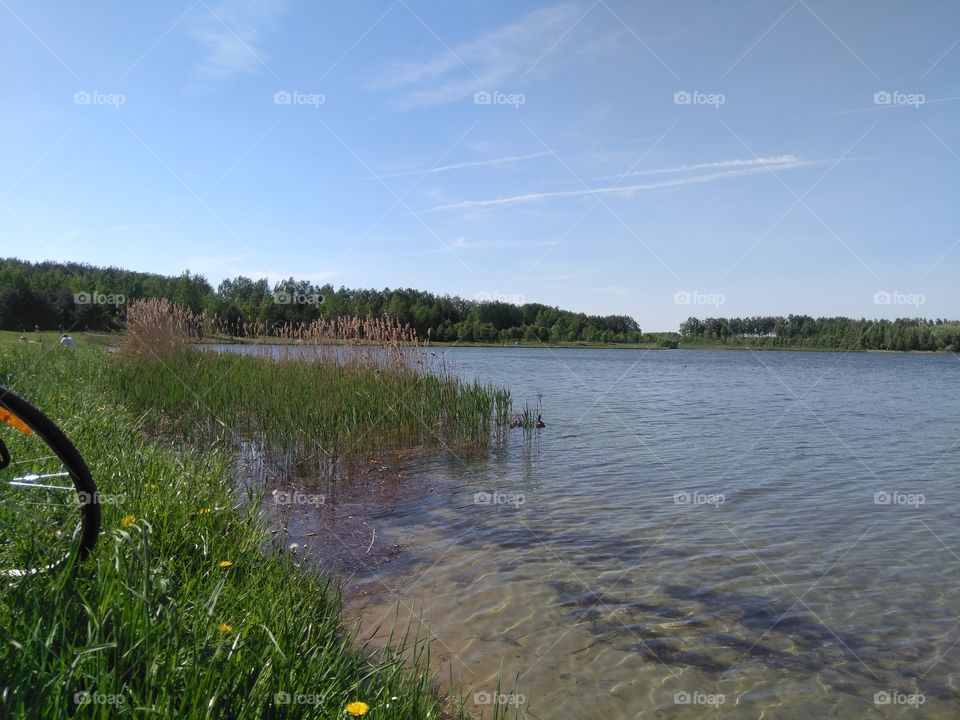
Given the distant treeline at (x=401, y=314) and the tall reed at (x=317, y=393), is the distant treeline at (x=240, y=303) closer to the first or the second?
the distant treeline at (x=401, y=314)

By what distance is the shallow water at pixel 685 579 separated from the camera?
3631 millimetres

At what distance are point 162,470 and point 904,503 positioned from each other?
822 cm

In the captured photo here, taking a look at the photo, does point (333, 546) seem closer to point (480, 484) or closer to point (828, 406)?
point (480, 484)

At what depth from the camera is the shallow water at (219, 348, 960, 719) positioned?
363 cm

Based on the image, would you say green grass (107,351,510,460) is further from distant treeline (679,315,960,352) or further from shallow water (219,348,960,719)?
distant treeline (679,315,960,352)

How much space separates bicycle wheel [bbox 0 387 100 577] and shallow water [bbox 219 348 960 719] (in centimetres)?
194

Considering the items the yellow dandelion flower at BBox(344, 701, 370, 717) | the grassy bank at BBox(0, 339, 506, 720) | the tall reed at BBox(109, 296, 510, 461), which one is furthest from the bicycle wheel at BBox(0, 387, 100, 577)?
the tall reed at BBox(109, 296, 510, 461)

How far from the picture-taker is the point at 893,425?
1505 cm

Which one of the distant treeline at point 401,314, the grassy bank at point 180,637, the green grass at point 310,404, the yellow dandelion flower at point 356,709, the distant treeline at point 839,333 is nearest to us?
the grassy bank at point 180,637

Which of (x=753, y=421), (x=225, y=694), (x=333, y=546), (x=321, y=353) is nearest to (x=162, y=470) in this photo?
(x=333, y=546)

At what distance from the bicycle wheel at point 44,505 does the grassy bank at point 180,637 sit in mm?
140

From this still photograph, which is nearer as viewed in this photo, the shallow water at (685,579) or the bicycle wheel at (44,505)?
the bicycle wheel at (44,505)

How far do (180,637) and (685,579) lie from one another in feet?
13.2

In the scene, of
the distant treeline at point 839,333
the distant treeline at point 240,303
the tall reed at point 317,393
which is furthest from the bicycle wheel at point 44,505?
the distant treeline at point 839,333
